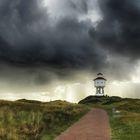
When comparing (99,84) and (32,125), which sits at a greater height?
(99,84)

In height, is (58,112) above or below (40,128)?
above

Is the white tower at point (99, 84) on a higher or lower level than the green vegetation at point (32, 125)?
higher

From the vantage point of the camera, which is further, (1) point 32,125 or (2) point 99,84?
(2) point 99,84

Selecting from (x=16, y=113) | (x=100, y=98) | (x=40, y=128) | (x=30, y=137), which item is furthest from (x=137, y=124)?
(x=100, y=98)

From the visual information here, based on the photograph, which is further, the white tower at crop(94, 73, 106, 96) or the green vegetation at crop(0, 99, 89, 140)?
the white tower at crop(94, 73, 106, 96)

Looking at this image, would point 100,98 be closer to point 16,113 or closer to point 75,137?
point 16,113

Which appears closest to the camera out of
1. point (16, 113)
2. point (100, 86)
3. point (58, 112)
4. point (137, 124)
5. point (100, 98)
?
point (137, 124)

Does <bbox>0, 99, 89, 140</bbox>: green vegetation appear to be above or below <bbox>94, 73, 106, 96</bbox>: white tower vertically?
below

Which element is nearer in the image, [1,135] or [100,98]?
[1,135]

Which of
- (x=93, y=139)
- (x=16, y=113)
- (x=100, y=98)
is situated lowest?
(x=93, y=139)

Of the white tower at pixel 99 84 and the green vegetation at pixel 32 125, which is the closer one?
the green vegetation at pixel 32 125

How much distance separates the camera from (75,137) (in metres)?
29.8

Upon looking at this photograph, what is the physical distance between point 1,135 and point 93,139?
737 centimetres

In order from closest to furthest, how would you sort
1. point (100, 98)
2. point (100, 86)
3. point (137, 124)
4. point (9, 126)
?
point (9, 126), point (137, 124), point (100, 98), point (100, 86)
